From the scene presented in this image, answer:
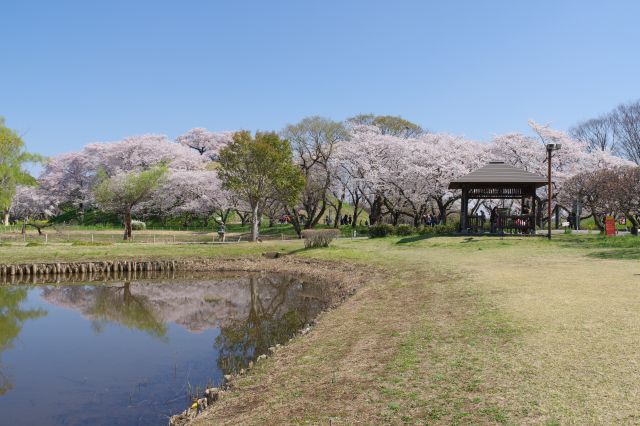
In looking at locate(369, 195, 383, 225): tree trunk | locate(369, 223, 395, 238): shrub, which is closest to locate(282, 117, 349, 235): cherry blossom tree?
locate(369, 195, 383, 225): tree trunk

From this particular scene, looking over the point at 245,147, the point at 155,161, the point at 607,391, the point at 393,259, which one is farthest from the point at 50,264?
the point at 155,161

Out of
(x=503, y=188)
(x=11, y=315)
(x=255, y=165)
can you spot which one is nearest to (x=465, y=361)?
(x=11, y=315)

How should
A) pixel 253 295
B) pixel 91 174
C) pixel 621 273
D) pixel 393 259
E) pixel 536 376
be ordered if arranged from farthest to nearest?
pixel 91 174, pixel 393 259, pixel 253 295, pixel 621 273, pixel 536 376

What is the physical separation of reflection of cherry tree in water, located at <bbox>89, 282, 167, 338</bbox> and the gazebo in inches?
695

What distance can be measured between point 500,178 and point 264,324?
18.5 metres

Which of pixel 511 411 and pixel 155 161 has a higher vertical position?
pixel 155 161

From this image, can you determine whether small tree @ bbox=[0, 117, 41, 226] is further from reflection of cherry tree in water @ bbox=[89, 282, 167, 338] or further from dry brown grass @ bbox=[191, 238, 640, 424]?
dry brown grass @ bbox=[191, 238, 640, 424]

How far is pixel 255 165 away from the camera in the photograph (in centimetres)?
3244

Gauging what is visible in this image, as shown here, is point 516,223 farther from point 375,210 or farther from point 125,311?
point 125,311

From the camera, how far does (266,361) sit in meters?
8.07

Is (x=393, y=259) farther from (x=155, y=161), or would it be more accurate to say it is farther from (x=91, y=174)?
(x=91, y=174)

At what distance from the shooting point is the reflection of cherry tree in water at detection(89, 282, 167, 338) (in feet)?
45.3

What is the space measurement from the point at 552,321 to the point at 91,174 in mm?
65616

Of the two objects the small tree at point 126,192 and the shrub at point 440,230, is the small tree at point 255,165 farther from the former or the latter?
the shrub at point 440,230
